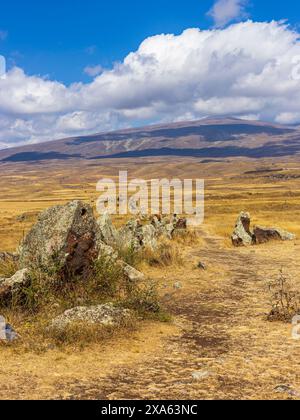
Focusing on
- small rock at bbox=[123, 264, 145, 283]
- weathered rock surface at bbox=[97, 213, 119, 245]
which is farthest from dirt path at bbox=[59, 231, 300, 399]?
weathered rock surface at bbox=[97, 213, 119, 245]

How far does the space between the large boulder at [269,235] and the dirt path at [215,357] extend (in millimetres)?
13034

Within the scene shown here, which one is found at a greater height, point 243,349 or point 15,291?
point 15,291

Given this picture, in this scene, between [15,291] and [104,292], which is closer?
[15,291]

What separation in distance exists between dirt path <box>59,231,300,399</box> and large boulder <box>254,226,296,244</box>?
13034 mm

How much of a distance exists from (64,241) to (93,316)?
3359 millimetres

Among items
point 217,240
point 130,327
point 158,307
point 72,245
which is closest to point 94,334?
point 130,327

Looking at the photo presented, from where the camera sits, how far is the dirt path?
315 inches

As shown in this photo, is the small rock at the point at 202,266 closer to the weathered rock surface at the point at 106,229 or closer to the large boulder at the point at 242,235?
the weathered rock surface at the point at 106,229

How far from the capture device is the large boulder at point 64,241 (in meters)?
13.6

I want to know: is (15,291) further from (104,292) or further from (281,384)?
(281,384)

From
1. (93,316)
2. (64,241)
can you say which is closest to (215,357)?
(93,316)
